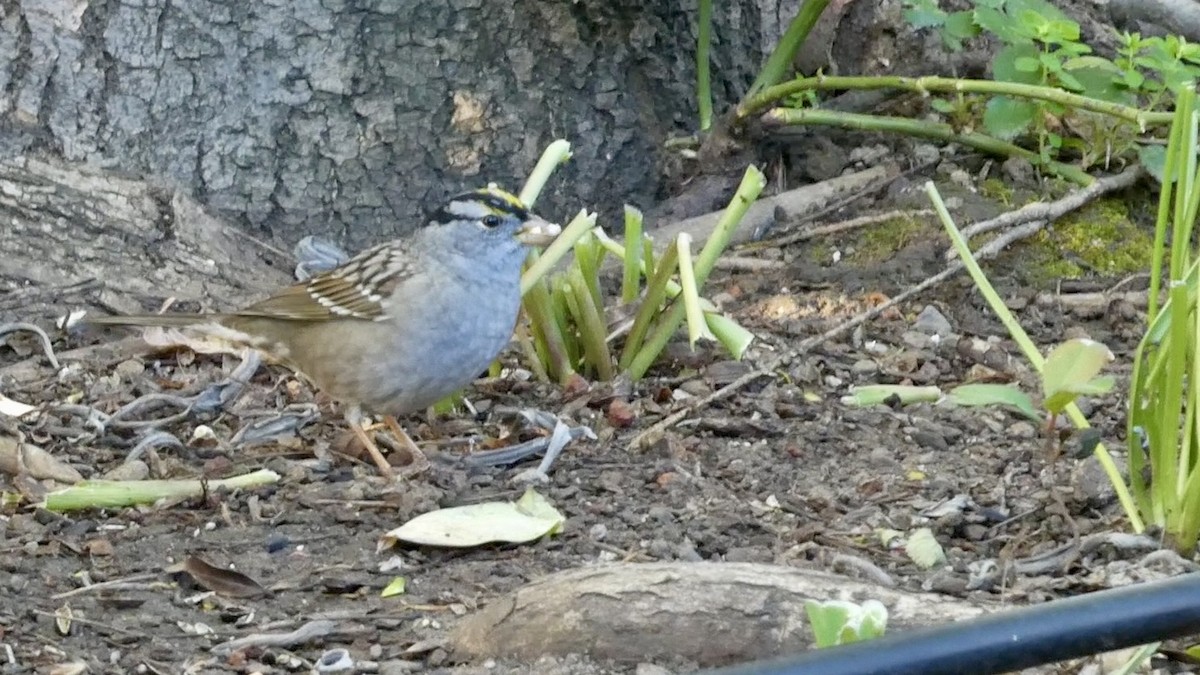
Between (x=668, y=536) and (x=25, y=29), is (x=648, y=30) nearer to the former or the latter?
(x=25, y=29)

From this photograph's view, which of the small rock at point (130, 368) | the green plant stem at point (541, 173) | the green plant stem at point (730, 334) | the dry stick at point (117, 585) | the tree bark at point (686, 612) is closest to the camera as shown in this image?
the tree bark at point (686, 612)

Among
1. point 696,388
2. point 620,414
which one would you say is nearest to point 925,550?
point 620,414

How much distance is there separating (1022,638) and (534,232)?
8.89 ft

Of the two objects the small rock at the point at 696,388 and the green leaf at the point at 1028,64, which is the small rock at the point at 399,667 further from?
the green leaf at the point at 1028,64

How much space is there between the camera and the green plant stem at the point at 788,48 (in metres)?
5.15

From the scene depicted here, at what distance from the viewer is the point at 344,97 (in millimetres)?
5074

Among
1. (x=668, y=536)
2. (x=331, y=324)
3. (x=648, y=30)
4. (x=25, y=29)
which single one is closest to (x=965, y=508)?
(x=668, y=536)

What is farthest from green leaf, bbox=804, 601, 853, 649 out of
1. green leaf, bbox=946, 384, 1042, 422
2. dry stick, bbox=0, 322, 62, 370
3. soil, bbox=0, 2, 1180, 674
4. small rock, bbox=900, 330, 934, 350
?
dry stick, bbox=0, 322, 62, 370

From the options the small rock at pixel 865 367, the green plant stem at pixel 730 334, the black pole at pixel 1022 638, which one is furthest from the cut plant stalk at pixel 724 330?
the black pole at pixel 1022 638

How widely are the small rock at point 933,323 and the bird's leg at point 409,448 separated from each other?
1446mm

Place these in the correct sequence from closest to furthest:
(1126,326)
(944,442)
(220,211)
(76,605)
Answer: (76,605), (944,442), (1126,326), (220,211)

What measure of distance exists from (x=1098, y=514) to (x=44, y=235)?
2996mm

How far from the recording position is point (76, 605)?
2982 millimetres

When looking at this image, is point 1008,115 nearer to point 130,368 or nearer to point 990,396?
point 990,396
